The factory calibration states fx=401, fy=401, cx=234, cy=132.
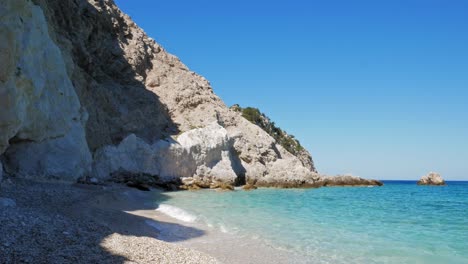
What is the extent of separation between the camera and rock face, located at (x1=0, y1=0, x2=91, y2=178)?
489 inches

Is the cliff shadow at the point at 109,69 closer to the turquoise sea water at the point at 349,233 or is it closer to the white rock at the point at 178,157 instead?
the white rock at the point at 178,157

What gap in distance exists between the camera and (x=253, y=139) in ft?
153

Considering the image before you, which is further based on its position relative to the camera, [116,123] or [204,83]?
[204,83]

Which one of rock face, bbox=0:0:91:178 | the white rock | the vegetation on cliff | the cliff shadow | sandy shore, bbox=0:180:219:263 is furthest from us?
the vegetation on cliff

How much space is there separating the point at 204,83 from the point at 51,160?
109 ft

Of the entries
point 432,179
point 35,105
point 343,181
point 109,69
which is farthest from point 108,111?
point 432,179

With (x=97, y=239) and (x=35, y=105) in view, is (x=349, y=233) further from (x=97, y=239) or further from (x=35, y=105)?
(x=35, y=105)

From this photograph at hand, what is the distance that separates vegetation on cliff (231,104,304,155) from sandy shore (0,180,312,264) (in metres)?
51.0

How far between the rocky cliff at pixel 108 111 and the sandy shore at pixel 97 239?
406 cm

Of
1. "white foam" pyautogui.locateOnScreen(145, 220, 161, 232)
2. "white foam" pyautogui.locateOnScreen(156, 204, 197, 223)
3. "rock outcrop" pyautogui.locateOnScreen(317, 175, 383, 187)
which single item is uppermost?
"rock outcrop" pyautogui.locateOnScreen(317, 175, 383, 187)

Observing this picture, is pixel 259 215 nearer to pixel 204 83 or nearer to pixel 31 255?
pixel 31 255

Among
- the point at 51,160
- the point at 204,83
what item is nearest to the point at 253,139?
the point at 204,83

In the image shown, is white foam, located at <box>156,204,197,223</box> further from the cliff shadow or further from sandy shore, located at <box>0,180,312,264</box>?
the cliff shadow

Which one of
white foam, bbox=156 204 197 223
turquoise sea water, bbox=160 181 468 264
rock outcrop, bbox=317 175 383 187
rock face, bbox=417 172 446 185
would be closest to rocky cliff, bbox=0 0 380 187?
rock outcrop, bbox=317 175 383 187
